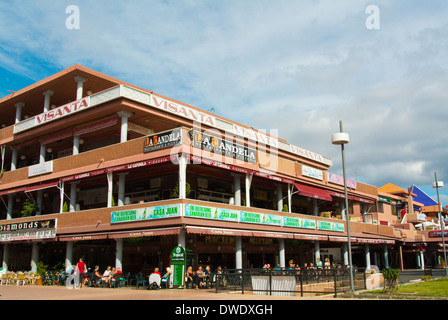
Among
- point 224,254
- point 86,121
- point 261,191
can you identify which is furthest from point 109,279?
point 261,191

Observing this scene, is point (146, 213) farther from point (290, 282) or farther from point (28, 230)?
point (28, 230)

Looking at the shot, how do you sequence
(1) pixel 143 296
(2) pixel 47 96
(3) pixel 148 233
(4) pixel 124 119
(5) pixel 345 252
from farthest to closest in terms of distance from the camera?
(5) pixel 345 252, (2) pixel 47 96, (4) pixel 124 119, (3) pixel 148 233, (1) pixel 143 296

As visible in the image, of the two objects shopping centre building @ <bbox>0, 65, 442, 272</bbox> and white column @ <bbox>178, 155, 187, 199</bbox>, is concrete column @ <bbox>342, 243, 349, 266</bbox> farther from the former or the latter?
white column @ <bbox>178, 155, 187, 199</bbox>

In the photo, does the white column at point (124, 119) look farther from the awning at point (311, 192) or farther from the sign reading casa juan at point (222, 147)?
the awning at point (311, 192)

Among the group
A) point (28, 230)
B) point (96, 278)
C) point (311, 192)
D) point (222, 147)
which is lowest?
point (96, 278)

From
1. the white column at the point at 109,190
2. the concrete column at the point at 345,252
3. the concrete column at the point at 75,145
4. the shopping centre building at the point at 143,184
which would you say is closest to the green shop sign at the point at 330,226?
the shopping centre building at the point at 143,184

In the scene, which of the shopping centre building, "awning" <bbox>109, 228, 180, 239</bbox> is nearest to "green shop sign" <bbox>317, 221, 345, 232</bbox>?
the shopping centre building

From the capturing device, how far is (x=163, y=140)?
921 inches

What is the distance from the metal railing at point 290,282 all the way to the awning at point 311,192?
12734mm

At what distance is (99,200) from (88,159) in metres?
5.13

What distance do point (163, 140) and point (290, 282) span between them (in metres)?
10.3

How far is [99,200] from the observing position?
105 feet

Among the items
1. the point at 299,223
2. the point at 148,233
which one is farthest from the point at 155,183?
the point at 299,223
